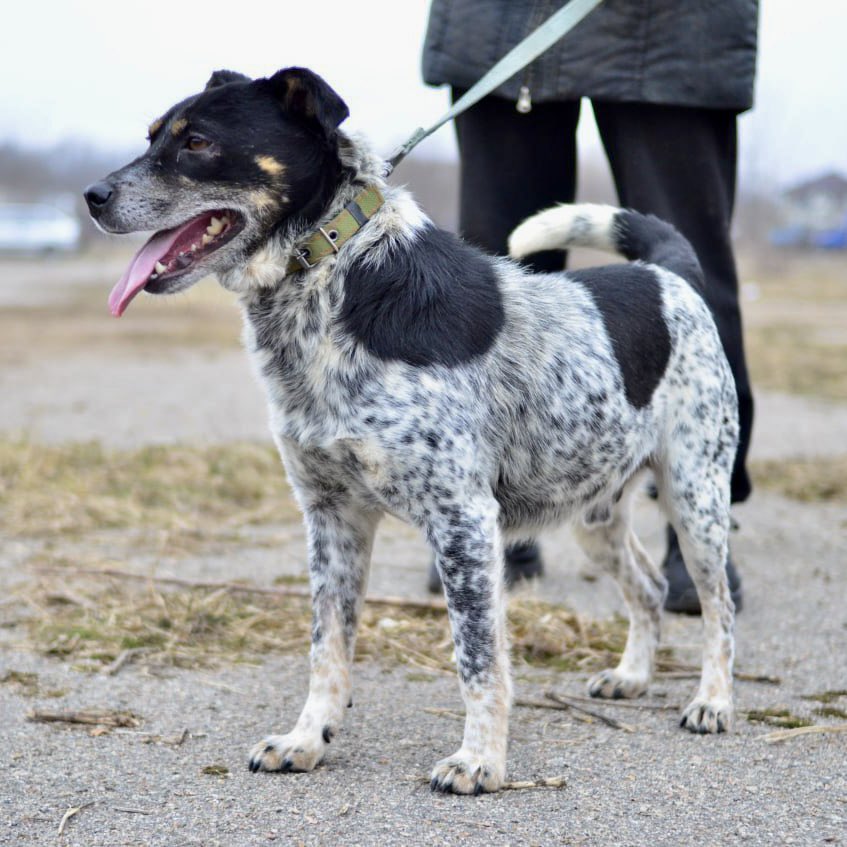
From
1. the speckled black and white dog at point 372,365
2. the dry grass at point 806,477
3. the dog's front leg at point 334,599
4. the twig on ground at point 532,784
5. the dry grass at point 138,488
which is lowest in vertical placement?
the dry grass at point 806,477

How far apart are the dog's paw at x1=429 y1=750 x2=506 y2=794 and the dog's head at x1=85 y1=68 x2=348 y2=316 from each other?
130 centimetres

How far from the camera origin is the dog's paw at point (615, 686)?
339cm

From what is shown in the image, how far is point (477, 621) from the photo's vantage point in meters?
2.80

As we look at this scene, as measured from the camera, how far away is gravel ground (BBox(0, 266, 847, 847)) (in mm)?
2438

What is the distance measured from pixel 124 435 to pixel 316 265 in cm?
480

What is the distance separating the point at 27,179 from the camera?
8138 cm

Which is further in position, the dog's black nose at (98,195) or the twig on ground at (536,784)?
the dog's black nose at (98,195)

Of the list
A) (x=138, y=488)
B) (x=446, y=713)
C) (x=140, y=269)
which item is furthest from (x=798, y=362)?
(x=140, y=269)

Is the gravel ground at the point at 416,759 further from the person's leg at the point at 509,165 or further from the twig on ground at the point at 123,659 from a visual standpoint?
the person's leg at the point at 509,165

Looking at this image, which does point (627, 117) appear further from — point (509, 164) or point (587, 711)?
point (587, 711)

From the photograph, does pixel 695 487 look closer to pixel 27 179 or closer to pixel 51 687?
pixel 51 687

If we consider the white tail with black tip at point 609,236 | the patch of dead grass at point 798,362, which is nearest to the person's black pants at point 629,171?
the white tail with black tip at point 609,236

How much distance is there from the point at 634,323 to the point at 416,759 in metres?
1.35

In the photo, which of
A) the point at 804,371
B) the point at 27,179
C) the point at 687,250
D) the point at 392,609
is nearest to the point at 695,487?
the point at 687,250
